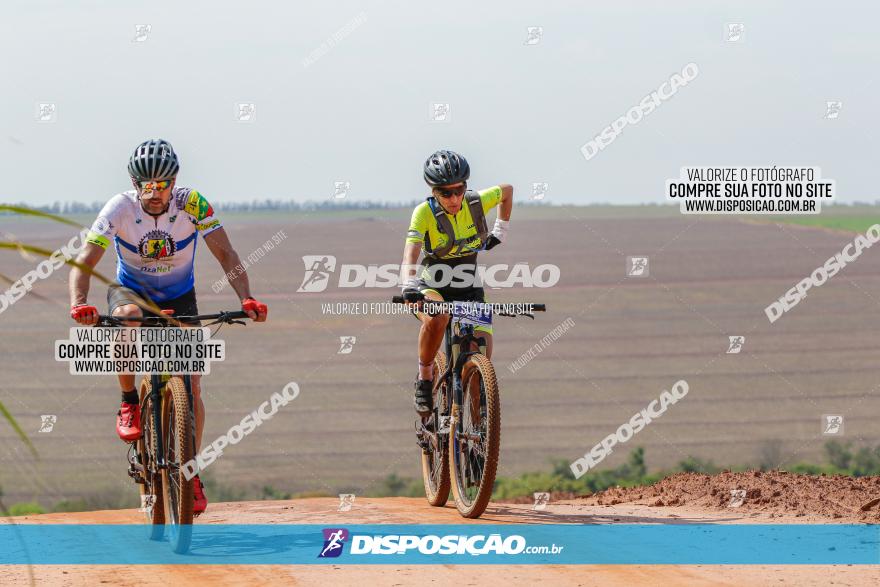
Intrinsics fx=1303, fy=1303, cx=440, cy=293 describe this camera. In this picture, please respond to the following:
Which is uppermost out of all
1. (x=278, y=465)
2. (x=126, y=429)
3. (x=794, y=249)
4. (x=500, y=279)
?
(x=794, y=249)

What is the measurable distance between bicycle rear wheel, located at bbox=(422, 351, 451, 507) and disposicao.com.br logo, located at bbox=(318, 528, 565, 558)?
1.66m

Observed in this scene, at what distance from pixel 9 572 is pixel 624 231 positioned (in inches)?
3220

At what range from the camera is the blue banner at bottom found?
305 inches

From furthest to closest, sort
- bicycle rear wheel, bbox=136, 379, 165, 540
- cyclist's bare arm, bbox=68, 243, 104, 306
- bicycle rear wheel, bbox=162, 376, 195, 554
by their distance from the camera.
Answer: bicycle rear wheel, bbox=136, 379, 165, 540, cyclist's bare arm, bbox=68, 243, 104, 306, bicycle rear wheel, bbox=162, 376, 195, 554

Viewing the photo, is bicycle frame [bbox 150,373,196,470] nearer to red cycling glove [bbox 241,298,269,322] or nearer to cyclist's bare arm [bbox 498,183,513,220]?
red cycling glove [bbox 241,298,269,322]

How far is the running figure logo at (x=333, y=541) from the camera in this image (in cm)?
795

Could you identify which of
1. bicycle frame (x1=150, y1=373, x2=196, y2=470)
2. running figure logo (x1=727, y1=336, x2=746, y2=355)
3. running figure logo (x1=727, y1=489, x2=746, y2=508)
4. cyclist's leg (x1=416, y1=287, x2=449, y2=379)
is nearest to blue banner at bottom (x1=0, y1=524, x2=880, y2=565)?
bicycle frame (x1=150, y1=373, x2=196, y2=470)

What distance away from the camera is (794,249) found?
76812 millimetres

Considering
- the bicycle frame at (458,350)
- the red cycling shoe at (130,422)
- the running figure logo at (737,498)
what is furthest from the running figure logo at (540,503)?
the red cycling shoe at (130,422)

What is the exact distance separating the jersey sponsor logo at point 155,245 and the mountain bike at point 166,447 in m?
0.48

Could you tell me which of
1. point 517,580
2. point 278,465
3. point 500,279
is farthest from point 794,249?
point 517,580

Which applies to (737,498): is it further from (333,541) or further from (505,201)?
(333,541)

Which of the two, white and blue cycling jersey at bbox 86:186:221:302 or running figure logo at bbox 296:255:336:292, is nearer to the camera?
white and blue cycling jersey at bbox 86:186:221:302

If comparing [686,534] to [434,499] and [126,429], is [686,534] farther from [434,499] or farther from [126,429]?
[126,429]
